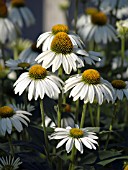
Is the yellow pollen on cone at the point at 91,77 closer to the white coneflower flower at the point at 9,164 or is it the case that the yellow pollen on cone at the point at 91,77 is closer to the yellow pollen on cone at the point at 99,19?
the white coneflower flower at the point at 9,164

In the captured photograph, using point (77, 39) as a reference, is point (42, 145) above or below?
below

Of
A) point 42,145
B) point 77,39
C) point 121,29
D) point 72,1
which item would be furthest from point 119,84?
point 72,1

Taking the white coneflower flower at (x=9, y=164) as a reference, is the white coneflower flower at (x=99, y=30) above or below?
above

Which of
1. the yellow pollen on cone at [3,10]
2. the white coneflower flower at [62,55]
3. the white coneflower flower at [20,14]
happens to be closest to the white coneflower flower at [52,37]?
the white coneflower flower at [62,55]

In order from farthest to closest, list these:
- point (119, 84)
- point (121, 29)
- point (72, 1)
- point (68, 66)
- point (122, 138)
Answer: point (72, 1) < point (121, 29) < point (122, 138) < point (119, 84) < point (68, 66)

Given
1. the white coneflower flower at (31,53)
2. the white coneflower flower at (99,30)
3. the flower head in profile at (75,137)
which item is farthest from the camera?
the white coneflower flower at (99,30)

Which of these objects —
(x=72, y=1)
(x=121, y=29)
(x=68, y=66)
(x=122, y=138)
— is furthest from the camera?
(x=72, y=1)

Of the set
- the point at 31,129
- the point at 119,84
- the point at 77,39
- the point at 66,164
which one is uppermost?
the point at 77,39

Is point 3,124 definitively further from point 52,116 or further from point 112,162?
point 112,162
